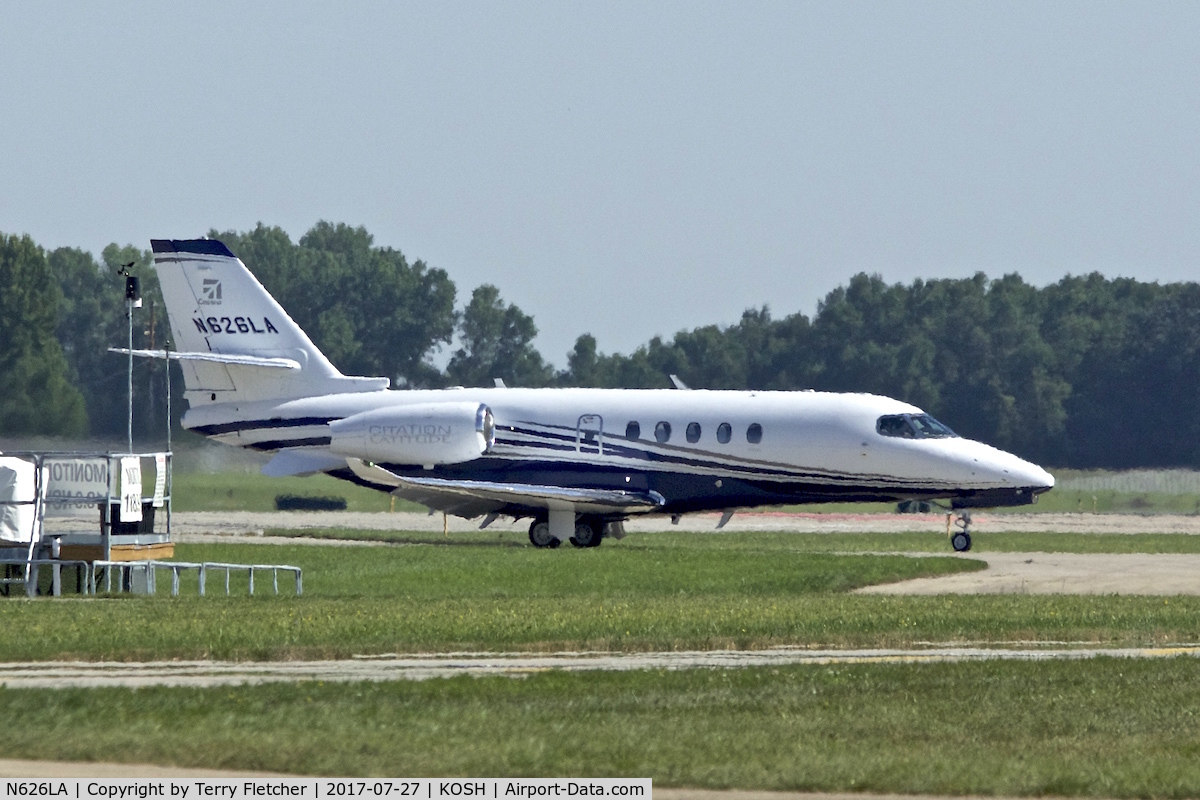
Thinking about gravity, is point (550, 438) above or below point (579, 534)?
above

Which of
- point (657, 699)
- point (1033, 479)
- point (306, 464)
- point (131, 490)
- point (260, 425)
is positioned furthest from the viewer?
point (260, 425)

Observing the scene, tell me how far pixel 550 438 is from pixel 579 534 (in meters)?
2.19

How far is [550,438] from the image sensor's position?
138ft

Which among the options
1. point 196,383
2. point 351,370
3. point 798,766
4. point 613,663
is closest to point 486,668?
point 613,663

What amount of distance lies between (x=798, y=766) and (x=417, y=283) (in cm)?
9591

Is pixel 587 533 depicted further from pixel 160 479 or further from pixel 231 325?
pixel 160 479

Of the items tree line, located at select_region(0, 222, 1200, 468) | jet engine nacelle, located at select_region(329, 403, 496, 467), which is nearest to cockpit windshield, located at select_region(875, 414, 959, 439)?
jet engine nacelle, located at select_region(329, 403, 496, 467)

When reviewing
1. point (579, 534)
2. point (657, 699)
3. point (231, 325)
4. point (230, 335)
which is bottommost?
point (579, 534)

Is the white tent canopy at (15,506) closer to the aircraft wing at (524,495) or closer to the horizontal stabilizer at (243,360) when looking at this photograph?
the aircraft wing at (524,495)

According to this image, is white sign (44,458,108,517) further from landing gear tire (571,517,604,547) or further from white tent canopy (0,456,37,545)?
landing gear tire (571,517,604,547)

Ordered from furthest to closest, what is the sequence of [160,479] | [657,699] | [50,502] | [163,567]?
1. [160,479]
2. [50,502]
3. [163,567]
4. [657,699]

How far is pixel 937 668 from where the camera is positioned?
59.2 feet

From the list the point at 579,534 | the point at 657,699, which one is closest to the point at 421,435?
the point at 579,534

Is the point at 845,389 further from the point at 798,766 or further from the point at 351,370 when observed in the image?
the point at 798,766
